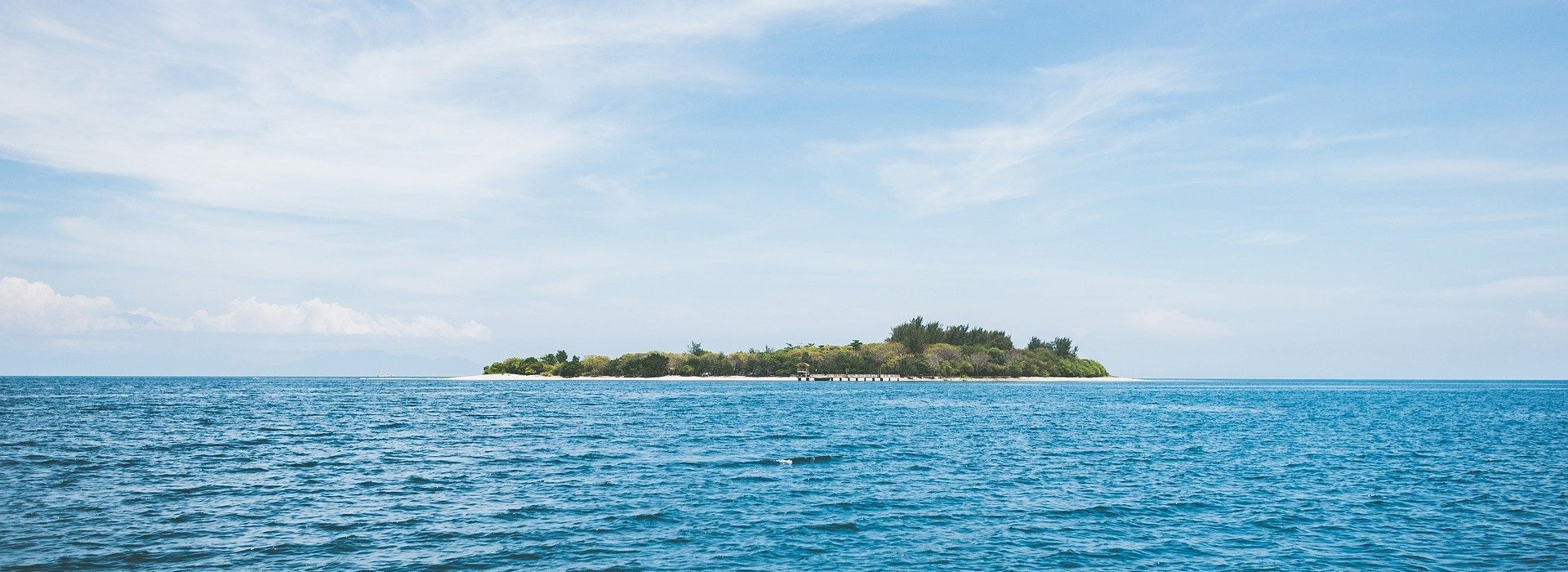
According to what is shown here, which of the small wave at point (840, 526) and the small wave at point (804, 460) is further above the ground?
the small wave at point (804, 460)

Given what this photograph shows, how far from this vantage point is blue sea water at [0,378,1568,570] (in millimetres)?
25797

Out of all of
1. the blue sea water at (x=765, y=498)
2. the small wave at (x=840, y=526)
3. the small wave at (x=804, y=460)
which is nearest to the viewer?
the blue sea water at (x=765, y=498)

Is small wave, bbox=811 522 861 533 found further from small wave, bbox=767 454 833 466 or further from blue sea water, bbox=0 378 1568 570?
small wave, bbox=767 454 833 466

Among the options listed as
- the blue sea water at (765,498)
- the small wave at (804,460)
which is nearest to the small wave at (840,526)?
the blue sea water at (765,498)

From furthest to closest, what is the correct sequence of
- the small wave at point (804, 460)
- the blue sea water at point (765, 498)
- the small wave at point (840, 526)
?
the small wave at point (804, 460) < the small wave at point (840, 526) < the blue sea water at point (765, 498)

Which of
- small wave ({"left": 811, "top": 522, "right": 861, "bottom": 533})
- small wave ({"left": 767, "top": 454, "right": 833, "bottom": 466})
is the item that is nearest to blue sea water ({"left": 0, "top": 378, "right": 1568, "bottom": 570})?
small wave ({"left": 811, "top": 522, "right": 861, "bottom": 533})

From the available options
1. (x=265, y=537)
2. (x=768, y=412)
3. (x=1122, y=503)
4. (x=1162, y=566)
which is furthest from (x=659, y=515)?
(x=768, y=412)

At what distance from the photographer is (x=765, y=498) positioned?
35344 millimetres

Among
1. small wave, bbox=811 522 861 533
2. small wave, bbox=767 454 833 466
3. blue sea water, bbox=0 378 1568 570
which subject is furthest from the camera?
small wave, bbox=767 454 833 466

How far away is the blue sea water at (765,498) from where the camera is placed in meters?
25.8

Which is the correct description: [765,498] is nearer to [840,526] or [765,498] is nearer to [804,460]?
[840,526]

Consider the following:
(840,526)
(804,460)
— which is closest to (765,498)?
(840,526)

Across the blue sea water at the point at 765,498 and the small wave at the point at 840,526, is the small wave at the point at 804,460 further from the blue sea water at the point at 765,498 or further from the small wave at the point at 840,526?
the small wave at the point at 840,526

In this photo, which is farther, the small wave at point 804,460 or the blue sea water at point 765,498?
the small wave at point 804,460
